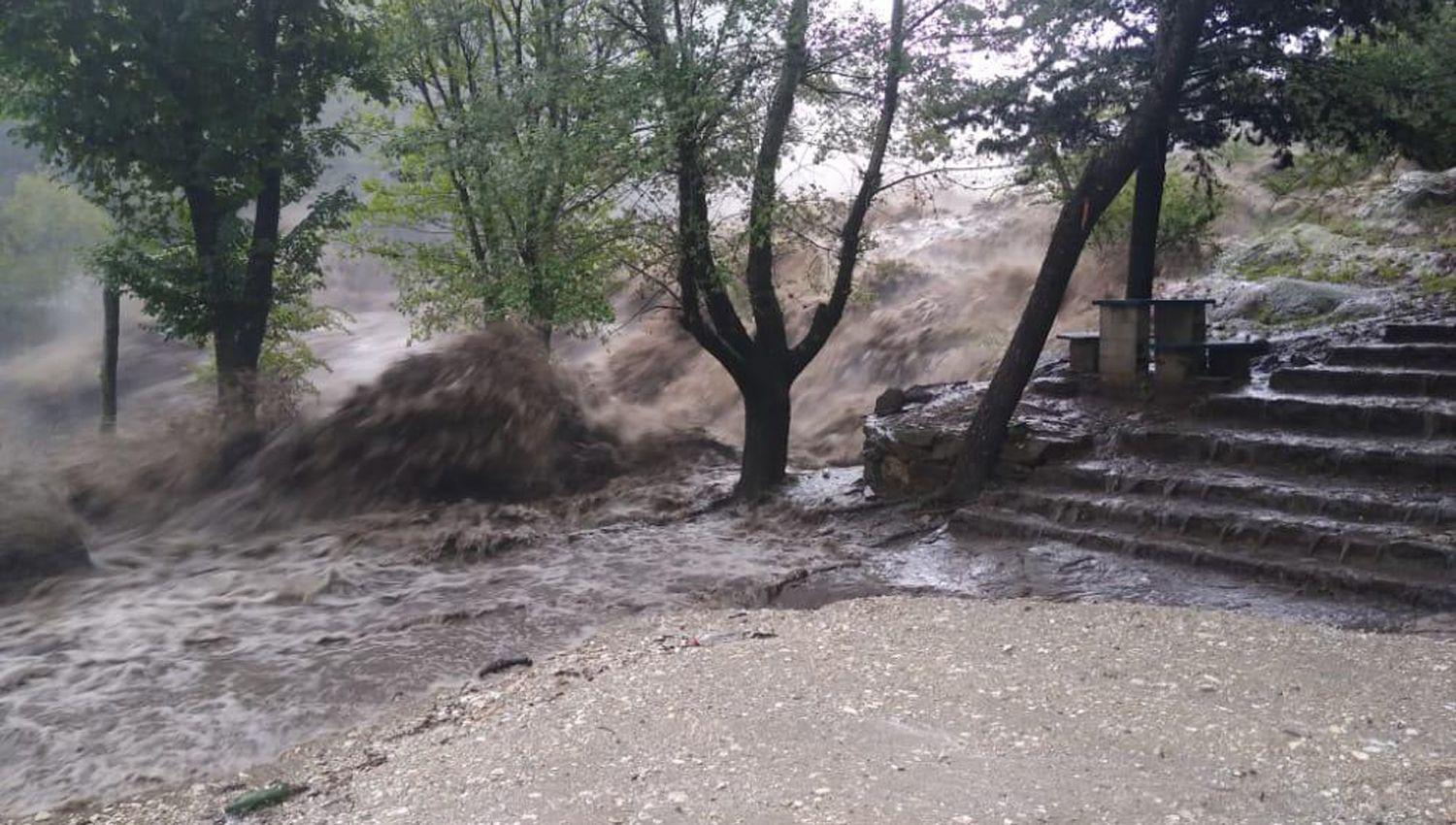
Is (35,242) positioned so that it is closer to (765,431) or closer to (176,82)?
(176,82)

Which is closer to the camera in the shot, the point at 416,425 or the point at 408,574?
the point at 408,574

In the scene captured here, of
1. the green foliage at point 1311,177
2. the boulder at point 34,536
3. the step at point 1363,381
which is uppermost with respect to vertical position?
the green foliage at point 1311,177

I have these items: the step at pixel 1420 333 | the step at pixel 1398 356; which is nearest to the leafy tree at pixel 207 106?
the step at pixel 1398 356

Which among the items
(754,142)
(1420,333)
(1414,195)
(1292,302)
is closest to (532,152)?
(754,142)

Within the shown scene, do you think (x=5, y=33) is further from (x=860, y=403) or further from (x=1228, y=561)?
(x=1228, y=561)

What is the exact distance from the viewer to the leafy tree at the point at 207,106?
13.7m

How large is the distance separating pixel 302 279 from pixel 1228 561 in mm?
13738

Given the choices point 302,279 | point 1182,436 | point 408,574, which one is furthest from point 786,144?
point 302,279

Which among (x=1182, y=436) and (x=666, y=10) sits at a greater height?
(x=666, y=10)

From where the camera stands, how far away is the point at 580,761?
17.9 feet

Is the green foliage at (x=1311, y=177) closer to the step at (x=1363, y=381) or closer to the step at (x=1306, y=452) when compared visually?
the step at (x=1363, y=381)

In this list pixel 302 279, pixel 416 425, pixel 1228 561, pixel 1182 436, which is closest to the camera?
pixel 1228 561

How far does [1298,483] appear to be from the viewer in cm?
917

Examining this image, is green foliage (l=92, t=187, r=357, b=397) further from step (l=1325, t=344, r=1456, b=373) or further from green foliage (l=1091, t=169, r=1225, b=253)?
step (l=1325, t=344, r=1456, b=373)
